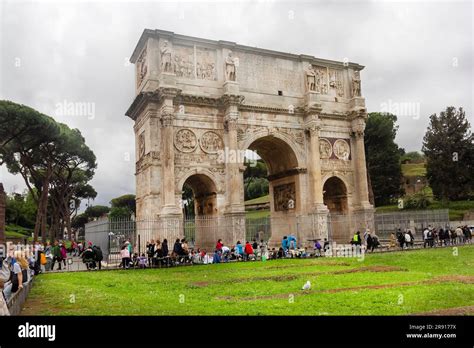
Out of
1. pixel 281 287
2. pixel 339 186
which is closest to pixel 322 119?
pixel 339 186

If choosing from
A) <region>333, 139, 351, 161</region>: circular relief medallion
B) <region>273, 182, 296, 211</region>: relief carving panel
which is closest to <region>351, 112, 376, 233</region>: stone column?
<region>333, 139, 351, 161</region>: circular relief medallion

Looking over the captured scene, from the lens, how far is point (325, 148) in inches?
1172

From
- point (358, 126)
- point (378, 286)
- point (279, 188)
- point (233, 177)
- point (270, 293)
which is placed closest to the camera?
point (270, 293)

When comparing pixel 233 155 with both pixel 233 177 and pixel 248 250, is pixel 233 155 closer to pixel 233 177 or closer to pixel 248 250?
pixel 233 177

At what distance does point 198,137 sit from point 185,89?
290cm

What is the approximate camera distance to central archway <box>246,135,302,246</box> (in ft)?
93.9

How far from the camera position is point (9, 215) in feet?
201

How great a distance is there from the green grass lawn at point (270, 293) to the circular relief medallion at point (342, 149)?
15.0 metres

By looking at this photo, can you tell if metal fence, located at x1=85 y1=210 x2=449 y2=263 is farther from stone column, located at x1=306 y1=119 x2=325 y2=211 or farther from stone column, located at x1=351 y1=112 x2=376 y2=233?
stone column, located at x1=306 y1=119 x2=325 y2=211

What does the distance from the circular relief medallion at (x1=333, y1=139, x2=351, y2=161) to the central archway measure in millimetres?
3483

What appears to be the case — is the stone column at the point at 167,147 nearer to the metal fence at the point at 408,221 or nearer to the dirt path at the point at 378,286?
the dirt path at the point at 378,286

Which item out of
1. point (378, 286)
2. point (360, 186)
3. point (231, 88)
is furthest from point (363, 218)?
point (378, 286)

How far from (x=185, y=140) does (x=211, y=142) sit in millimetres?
1688

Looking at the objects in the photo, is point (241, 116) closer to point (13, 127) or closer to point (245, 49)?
point (245, 49)
